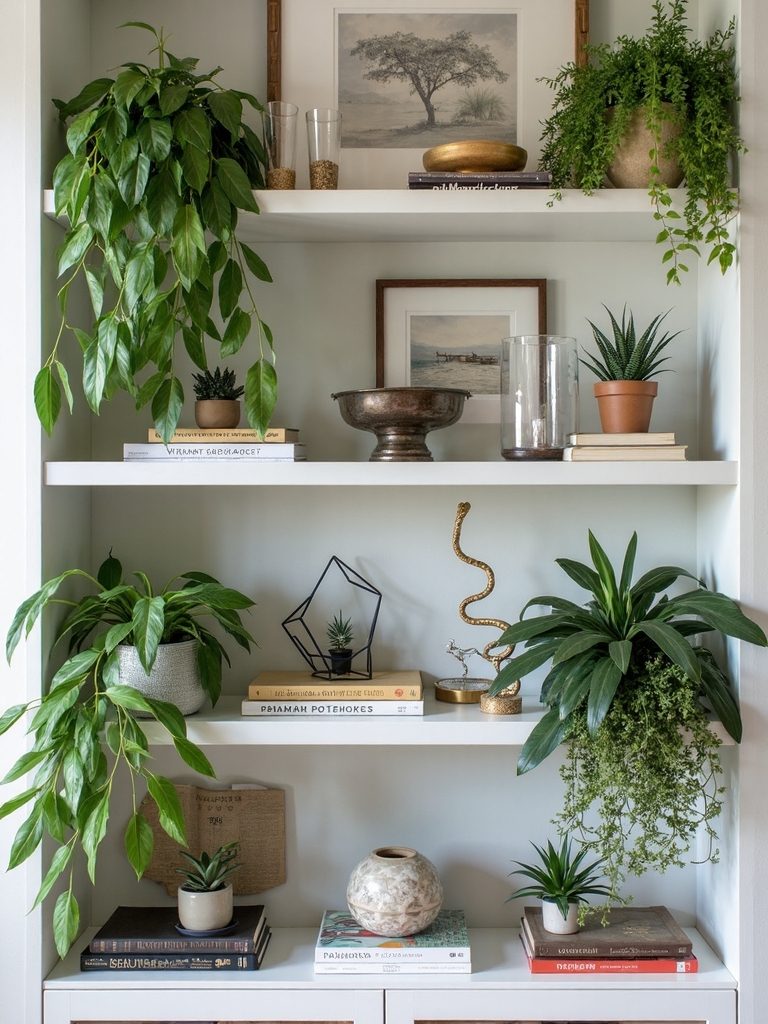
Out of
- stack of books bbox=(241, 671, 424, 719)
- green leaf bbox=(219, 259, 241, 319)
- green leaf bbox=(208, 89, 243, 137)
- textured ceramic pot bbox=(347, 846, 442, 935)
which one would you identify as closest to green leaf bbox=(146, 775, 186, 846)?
stack of books bbox=(241, 671, 424, 719)

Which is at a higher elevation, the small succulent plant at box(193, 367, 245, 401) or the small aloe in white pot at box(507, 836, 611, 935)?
the small succulent plant at box(193, 367, 245, 401)

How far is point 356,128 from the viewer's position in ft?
6.19

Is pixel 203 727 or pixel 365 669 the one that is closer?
pixel 203 727

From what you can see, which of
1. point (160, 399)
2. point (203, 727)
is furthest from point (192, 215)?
point (203, 727)

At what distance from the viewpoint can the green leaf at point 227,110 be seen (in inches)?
63.4

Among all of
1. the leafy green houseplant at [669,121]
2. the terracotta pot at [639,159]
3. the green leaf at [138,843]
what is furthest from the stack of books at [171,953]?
the terracotta pot at [639,159]

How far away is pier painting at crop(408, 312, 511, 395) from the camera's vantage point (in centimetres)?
190

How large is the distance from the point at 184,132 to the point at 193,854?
1.35 metres

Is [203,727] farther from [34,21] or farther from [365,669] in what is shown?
[34,21]

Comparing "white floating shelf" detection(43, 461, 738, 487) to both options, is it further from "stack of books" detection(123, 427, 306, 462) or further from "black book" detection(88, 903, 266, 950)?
"black book" detection(88, 903, 266, 950)

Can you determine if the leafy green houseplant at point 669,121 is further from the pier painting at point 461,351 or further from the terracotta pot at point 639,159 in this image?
the pier painting at point 461,351

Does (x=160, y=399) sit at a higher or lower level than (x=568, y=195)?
lower

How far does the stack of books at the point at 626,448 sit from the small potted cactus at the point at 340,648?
21.6 inches

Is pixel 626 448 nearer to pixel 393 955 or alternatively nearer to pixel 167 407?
pixel 167 407
